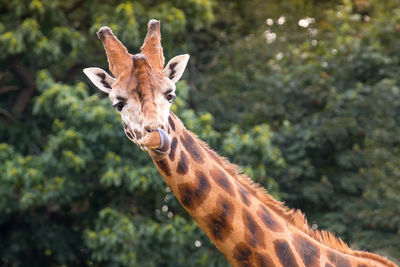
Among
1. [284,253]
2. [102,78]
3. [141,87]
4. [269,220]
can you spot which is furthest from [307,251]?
[102,78]

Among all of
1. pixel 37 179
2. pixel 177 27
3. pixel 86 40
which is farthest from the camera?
pixel 86 40

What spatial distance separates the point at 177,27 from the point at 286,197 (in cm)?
278

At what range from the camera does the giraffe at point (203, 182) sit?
3.57 meters

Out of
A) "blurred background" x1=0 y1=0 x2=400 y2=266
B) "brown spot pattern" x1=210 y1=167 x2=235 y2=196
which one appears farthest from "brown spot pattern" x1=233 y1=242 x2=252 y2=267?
"blurred background" x1=0 y1=0 x2=400 y2=266

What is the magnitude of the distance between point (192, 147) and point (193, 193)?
0.86 ft

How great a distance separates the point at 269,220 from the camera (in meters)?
3.90

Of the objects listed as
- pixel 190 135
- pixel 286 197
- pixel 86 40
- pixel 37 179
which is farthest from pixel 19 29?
pixel 190 135

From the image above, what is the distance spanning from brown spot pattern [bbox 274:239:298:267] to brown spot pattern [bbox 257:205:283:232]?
0.07 m

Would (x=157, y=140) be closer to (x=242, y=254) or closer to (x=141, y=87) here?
(x=141, y=87)

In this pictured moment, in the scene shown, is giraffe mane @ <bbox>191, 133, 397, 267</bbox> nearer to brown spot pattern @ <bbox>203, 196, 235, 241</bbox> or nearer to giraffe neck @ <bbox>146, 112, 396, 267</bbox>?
giraffe neck @ <bbox>146, 112, 396, 267</bbox>

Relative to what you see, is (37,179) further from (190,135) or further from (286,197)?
(190,135)

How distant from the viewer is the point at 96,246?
28.6 feet

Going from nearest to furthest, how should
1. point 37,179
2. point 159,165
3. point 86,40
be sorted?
point 159,165 → point 37,179 → point 86,40

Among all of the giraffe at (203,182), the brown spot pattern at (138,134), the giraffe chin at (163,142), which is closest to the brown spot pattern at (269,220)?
the giraffe at (203,182)
